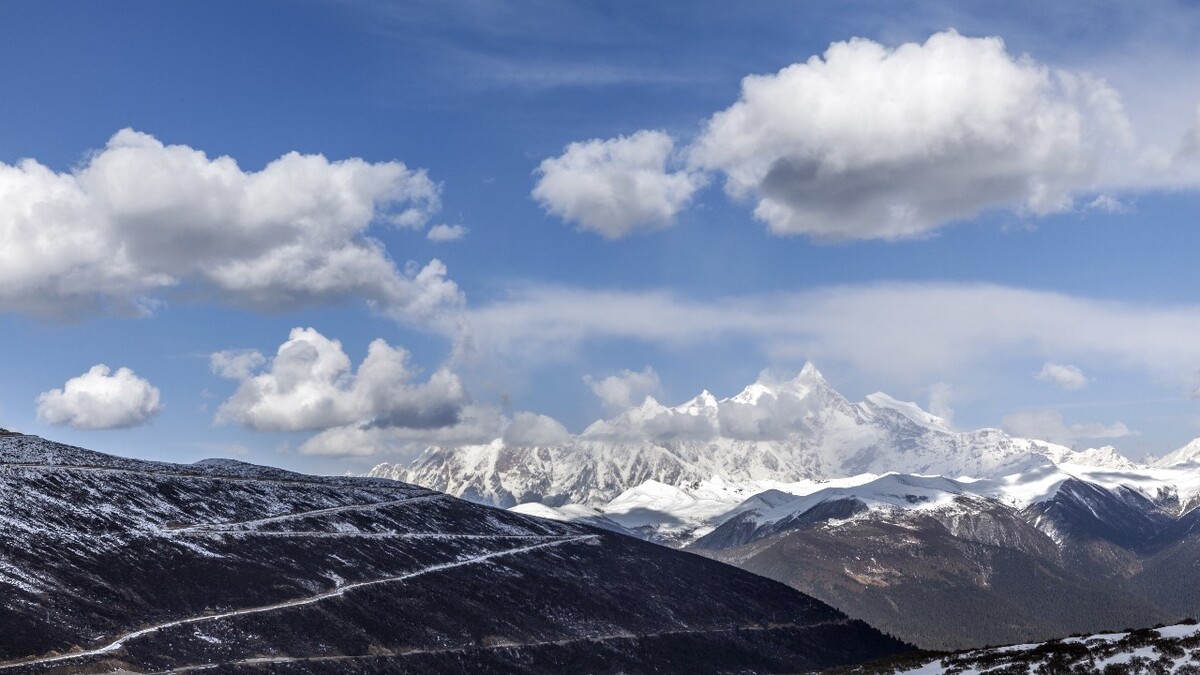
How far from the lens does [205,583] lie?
642 feet

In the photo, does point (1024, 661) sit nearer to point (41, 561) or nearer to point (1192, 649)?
point (1192, 649)

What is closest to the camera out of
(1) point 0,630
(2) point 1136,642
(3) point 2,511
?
(2) point 1136,642

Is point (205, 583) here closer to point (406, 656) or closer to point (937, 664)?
point (406, 656)

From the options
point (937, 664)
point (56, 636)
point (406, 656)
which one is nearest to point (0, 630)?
point (56, 636)

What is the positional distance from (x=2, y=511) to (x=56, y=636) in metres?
48.1

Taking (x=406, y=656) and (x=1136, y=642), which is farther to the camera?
(x=406, y=656)

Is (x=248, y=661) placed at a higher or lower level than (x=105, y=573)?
lower

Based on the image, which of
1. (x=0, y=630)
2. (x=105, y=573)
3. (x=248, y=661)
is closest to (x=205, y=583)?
(x=105, y=573)

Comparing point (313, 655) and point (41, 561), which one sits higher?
point (41, 561)

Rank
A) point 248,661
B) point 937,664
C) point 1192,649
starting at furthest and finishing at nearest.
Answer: point 248,661 < point 937,664 < point 1192,649

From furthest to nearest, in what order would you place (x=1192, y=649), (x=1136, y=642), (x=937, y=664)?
1. (x=937, y=664)
2. (x=1136, y=642)
3. (x=1192, y=649)

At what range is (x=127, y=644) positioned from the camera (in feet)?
524

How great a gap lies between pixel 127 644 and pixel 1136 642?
127155 mm

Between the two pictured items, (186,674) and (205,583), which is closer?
(186,674)
